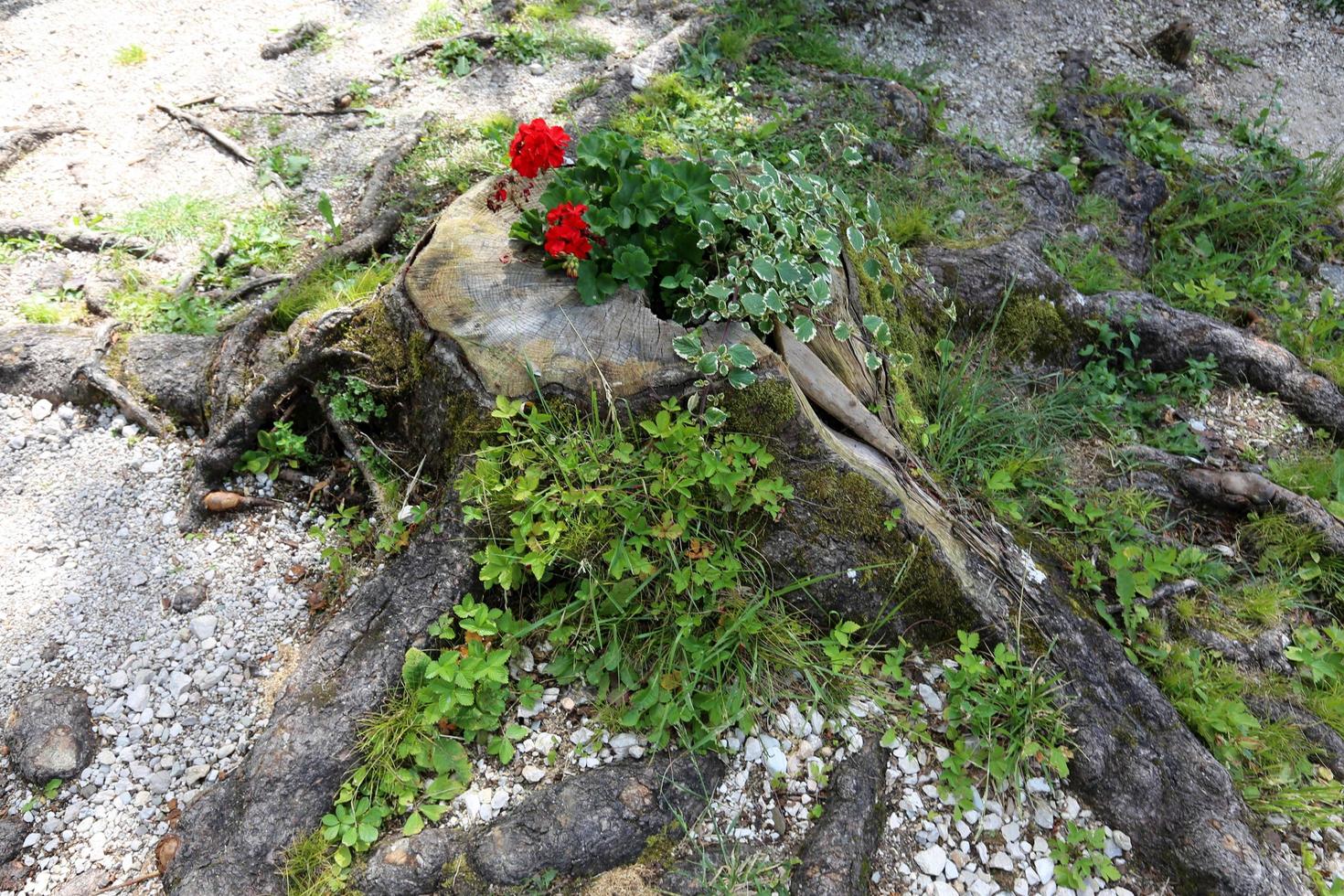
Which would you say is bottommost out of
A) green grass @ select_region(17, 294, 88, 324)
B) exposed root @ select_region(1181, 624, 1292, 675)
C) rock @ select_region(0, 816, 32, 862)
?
rock @ select_region(0, 816, 32, 862)

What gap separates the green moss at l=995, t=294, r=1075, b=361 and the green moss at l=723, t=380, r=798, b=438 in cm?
185

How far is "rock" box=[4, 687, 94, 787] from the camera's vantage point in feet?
8.63

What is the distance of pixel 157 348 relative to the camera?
3771 mm

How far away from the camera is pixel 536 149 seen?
2.86 m

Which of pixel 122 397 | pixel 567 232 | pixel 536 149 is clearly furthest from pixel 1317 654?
pixel 122 397

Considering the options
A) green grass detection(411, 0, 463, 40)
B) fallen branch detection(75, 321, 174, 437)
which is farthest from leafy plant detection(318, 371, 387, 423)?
green grass detection(411, 0, 463, 40)

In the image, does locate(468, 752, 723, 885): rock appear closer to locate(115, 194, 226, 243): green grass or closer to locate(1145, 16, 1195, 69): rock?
locate(115, 194, 226, 243): green grass

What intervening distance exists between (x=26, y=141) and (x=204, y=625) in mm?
3943

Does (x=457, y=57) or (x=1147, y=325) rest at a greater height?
(x=457, y=57)

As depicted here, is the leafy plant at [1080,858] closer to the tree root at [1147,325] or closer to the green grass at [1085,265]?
the tree root at [1147,325]

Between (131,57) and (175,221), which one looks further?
(131,57)

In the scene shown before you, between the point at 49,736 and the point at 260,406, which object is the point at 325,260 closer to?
the point at 260,406

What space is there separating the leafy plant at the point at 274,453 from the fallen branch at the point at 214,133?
246cm

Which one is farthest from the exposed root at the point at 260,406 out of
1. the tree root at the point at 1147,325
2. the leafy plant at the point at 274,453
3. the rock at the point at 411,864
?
the tree root at the point at 1147,325
